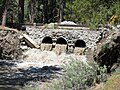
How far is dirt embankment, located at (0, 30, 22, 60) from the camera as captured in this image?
89.2 ft

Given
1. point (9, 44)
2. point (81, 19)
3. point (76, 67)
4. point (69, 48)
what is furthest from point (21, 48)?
point (76, 67)

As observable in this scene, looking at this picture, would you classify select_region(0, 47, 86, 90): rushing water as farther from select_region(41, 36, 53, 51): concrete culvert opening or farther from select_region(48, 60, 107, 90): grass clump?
select_region(48, 60, 107, 90): grass clump

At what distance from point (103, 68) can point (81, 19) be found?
10.9 feet

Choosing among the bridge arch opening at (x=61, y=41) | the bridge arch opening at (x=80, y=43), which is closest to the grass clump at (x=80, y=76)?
the bridge arch opening at (x=80, y=43)

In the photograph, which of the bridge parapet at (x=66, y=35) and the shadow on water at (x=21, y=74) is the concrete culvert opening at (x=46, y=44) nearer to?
the bridge parapet at (x=66, y=35)

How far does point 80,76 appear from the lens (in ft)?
31.0

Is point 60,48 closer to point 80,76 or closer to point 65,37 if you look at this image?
point 65,37

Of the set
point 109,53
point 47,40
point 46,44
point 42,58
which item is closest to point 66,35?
point 46,44

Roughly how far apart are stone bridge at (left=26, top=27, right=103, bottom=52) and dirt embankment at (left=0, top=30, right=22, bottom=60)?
3633mm

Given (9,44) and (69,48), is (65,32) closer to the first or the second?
(69,48)

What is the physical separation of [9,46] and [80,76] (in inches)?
727

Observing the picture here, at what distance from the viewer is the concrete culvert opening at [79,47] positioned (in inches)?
1172

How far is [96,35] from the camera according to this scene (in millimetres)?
30375

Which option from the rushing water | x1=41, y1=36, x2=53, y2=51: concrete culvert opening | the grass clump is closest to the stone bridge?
x1=41, y1=36, x2=53, y2=51: concrete culvert opening
